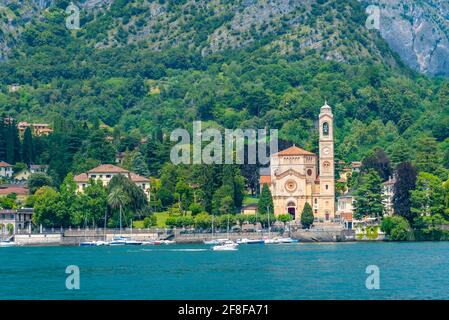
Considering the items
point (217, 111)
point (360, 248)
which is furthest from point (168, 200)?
point (217, 111)

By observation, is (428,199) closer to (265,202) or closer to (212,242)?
(265,202)

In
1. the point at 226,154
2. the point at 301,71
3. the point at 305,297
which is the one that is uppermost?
the point at 301,71

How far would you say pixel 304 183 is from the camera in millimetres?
129500

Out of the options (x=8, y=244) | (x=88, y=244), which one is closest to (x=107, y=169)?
(x=8, y=244)

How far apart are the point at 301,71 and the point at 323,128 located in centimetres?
6698

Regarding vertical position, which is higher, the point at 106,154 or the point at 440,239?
the point at 106,154

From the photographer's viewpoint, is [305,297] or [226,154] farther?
[226,154]

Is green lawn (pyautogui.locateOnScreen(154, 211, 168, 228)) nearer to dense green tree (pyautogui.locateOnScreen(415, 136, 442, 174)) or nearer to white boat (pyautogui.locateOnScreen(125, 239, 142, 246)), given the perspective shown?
white boat (pyautogui.locateOnScreen(125, 239, 142, 246))

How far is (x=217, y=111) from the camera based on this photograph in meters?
186

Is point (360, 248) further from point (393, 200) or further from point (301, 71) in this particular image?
point (301, 71)

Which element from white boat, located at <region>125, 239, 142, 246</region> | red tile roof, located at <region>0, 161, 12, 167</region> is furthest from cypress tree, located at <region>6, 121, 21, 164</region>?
white boat, located at <region>125, 239, 142, 246</region>

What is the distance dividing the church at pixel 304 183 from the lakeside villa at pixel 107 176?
45.0ft

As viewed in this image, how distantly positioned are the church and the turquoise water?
21.3 meters

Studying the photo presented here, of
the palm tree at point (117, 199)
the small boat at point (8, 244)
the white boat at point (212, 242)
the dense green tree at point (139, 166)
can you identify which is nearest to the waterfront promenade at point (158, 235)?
the small boat at point (8, 244)
